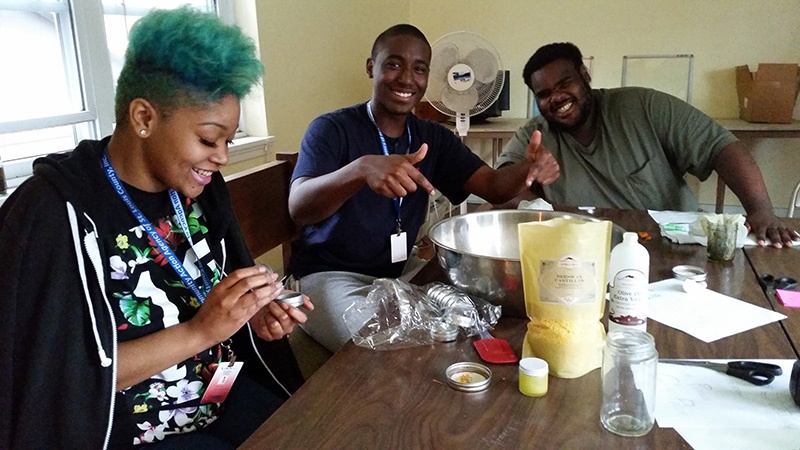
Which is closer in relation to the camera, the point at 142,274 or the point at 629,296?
the point at 629,296

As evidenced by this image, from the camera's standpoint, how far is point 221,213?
1.33 meters

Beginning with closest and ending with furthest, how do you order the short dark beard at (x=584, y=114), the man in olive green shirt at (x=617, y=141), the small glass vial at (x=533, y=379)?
the small glass vial at (x=533, y=379), the man in olive green shirt at (x=617, y=141), the short dark beard at (x=584, y=114)

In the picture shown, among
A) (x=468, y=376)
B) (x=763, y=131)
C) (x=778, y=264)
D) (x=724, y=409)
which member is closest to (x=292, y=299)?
(x=468, y=376)

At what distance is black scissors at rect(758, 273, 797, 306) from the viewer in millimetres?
1360

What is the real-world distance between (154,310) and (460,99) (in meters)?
2.08

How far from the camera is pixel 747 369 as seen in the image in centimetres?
100

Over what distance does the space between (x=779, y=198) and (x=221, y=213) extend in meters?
4.61

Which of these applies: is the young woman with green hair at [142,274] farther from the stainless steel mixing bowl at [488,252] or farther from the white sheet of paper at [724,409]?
the white sheet of paper at [724,409]

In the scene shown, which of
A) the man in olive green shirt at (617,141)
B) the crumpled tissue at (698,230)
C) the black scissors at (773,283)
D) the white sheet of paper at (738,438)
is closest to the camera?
the white sheet of paper at (738,438)

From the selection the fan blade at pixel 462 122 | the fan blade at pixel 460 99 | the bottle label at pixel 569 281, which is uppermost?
the fan blade at pixel 460 99

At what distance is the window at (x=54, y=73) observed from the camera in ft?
6.48

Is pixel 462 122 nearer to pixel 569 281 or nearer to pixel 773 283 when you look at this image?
pixel 773 283

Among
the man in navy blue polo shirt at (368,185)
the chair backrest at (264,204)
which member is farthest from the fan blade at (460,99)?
the chair backrest at (264,204)

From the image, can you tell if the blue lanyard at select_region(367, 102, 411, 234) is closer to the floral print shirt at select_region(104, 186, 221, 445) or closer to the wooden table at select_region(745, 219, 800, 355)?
the floral print shirt at select_region(104, 186, 221, 445)
